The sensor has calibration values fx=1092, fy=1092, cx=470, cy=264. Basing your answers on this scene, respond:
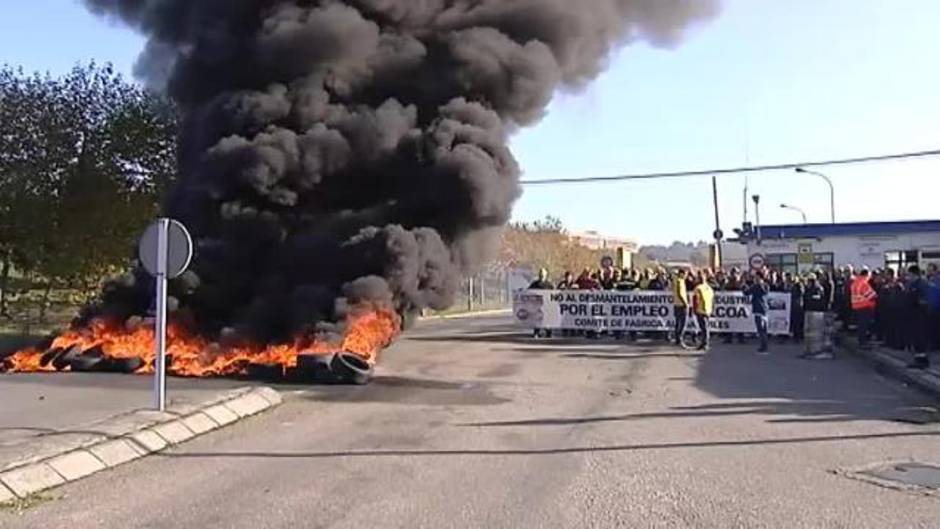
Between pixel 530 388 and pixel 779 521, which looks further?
pixel 530 388

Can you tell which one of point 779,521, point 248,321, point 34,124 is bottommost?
point 779,521

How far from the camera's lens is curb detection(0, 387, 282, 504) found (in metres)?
7.35

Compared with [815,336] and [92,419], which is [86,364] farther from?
[815,336]

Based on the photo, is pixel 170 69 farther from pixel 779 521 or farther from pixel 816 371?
pixel 779 521

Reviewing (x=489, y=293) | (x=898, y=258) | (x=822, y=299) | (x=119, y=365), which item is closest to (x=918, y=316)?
(x=822, y=299)

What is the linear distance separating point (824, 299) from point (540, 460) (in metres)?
15.0

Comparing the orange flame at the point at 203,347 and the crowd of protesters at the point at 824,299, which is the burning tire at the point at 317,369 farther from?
the crowd of protesters at the point at 824,299

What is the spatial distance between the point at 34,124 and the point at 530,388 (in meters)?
16.8

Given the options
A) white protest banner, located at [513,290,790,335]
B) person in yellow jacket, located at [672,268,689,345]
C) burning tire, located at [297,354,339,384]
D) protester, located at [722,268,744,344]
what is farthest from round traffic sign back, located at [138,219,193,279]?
protester, located at [722,268,744,344]

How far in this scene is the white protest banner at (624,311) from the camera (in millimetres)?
22844

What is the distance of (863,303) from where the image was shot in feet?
63.4

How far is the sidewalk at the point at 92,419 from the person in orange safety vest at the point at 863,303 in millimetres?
11264

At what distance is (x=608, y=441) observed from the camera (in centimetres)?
939

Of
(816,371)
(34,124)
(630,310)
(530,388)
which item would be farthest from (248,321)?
(34,124)
